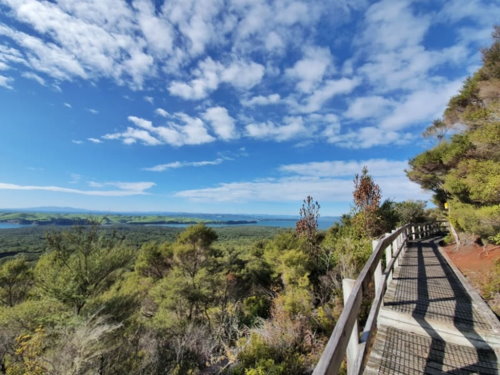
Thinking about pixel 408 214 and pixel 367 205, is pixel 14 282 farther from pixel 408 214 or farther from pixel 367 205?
pixel 408 214

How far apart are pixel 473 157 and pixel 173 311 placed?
65.1ft

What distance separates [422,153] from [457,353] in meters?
14.0

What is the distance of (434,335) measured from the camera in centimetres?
312

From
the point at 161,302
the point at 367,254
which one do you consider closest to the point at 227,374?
the point at 367,254

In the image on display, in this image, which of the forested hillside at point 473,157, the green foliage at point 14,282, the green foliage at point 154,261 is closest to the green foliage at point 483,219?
the forested hillside at point 473,157

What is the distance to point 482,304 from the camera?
3.85m

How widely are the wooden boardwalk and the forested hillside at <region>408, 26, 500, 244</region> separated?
4015 mm

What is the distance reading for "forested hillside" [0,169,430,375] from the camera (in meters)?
8.66

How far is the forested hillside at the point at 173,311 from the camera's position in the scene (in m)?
8.66

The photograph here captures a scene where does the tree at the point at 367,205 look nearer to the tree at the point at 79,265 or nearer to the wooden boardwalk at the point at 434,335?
the wooden boardwalk at the point at 434,335

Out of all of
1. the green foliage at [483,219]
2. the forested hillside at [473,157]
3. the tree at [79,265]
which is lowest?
the tree at [79,265]

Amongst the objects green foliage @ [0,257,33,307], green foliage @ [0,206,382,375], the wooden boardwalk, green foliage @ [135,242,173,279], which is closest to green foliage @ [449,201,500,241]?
the wooden boardwalk

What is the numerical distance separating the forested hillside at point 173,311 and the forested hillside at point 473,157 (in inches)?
139

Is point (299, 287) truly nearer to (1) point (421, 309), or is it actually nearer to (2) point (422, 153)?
(1) point (421, 309)
